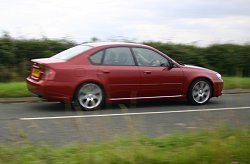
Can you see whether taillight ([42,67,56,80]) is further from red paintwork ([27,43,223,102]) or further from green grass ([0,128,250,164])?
green grass ([0,128,250,164])

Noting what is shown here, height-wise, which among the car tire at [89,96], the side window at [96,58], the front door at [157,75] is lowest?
the car tire at [89,96]

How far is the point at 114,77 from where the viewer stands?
439 inches

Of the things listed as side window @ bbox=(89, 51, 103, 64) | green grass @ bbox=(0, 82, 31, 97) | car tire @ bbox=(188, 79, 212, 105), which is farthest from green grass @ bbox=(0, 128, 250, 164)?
green grass @ bbox=(0, 82, 31, 97)

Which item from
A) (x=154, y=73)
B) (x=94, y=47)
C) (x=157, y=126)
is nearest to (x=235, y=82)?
(x=154, y=73)

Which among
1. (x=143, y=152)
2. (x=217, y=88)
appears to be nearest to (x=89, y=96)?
(x=217, y=88)

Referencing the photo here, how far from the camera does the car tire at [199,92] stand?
39.8 feet

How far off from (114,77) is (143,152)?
5270 mm

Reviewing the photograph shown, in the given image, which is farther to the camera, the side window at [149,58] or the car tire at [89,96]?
the side window at [149,58]

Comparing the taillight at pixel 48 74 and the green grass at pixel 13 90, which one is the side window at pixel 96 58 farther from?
the green grass at pixel 13 90

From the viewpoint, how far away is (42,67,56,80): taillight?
34.7ft

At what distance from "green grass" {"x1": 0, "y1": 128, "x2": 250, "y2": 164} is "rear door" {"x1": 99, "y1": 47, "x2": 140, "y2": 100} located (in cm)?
421

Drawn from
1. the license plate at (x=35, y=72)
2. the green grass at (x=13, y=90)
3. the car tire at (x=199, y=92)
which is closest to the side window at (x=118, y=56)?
the license plate at (x=35, y=72)

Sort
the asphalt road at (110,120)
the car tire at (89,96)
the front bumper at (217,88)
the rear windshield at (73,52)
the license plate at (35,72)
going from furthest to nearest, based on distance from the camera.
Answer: the front bumper at (217,88) → the rear windshield at (73,52) → the license plate at (35,72) → the car tire at (89,96) → the asphalt road at (110,120)

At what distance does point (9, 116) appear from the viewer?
10.0 metres
